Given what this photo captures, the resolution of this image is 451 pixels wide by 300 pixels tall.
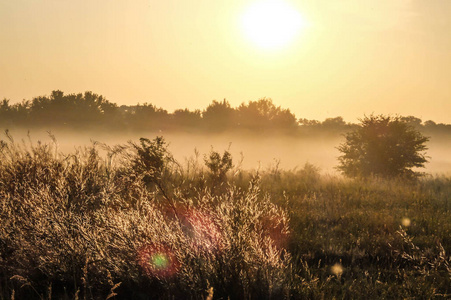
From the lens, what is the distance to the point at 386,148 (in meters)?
17.9

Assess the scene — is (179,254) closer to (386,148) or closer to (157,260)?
(157,260)

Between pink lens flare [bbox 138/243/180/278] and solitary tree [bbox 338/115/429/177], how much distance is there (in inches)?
591

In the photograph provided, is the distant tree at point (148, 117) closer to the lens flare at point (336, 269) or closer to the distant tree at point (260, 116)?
the distant tree at point (260, 116)

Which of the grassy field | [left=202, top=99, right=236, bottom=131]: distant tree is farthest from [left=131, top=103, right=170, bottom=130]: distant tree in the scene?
the grassy field

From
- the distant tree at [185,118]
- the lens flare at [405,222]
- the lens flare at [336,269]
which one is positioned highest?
the distant tree at [185,118]

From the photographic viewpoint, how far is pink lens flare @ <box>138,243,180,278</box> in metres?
4.03

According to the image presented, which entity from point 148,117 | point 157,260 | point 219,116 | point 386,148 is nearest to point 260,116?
point 219,116

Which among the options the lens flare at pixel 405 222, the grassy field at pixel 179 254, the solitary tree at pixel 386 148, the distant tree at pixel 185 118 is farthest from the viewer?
the distant tree at pixel 185 118

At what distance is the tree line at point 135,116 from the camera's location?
4475cm

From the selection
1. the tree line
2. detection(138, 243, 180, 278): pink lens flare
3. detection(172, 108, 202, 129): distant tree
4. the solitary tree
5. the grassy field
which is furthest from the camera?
detection(172, 108, 202, 129): distant tree

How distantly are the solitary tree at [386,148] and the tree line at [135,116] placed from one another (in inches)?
922

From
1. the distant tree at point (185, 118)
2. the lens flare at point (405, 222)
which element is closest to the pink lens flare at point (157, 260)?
the lens flare at point (405, 222)

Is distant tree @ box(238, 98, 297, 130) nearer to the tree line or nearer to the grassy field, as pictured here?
the tree line

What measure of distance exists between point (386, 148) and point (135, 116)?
119 ft
